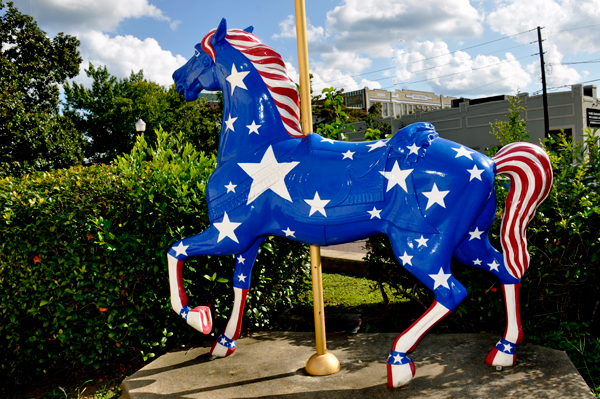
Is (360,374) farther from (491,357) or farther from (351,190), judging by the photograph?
(351,190)

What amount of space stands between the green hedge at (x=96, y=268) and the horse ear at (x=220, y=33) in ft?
4.24

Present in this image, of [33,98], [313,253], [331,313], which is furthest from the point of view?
[33,98]

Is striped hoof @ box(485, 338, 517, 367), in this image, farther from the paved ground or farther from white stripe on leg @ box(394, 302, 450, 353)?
white stripe on leg @ box(394, 302, 450, 353)

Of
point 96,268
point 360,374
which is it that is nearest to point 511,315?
point 360,374

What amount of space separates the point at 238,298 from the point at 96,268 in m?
1.22

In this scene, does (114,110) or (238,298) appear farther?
(114,110)

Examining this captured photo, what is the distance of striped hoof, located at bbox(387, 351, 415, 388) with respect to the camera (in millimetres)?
2714

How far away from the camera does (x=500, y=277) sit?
3.00 meters

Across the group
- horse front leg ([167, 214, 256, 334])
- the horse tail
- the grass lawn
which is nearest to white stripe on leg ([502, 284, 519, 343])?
the horse tail

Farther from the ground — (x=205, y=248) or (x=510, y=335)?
(x=205, y=248)

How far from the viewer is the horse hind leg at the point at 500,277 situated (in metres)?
2.96

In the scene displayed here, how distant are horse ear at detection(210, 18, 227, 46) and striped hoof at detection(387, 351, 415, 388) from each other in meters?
2.42

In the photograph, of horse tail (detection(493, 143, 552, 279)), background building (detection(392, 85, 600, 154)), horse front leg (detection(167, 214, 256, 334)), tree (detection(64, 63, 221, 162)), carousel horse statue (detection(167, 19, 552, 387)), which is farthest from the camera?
tree (detection(64, 63, 221, 162))

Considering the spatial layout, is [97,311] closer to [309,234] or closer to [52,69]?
[309,234]
